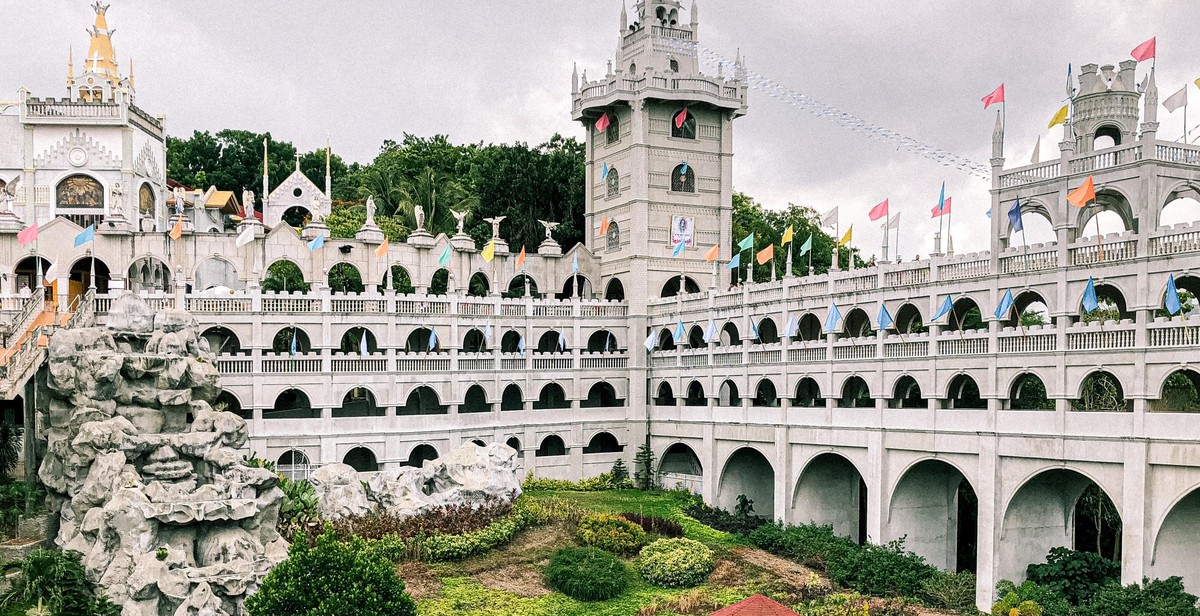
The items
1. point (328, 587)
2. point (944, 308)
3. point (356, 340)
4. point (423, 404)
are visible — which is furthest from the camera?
point (356, 340)

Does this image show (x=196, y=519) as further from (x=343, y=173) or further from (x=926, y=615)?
(x=343, y=173)

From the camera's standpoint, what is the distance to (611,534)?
38250 mm

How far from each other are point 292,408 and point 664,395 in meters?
18.6

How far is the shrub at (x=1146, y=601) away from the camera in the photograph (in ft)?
94.2

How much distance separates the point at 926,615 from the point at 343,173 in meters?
A: 71.1

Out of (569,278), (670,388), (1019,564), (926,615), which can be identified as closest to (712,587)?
(926,615)

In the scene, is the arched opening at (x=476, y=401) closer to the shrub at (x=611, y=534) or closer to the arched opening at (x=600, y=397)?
the arched opening at (x=600, y=397)

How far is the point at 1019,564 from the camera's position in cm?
3512

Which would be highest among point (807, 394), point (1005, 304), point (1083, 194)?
point (1083, 194)

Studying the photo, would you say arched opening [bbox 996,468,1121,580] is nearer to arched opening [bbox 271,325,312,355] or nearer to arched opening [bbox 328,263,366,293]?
arched opening [bbox 271,325,312,355]

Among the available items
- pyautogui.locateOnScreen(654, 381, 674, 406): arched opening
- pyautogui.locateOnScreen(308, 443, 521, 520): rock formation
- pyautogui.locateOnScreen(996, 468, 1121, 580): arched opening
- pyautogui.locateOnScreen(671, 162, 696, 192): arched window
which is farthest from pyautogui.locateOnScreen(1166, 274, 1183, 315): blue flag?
pyautogui.locateOnScreen(671, 162, 696, 192): arched window

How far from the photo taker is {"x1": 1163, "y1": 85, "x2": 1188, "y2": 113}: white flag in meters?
32.4

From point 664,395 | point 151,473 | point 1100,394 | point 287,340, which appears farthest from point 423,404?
point 1100,394

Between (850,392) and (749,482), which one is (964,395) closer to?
(850,392)
